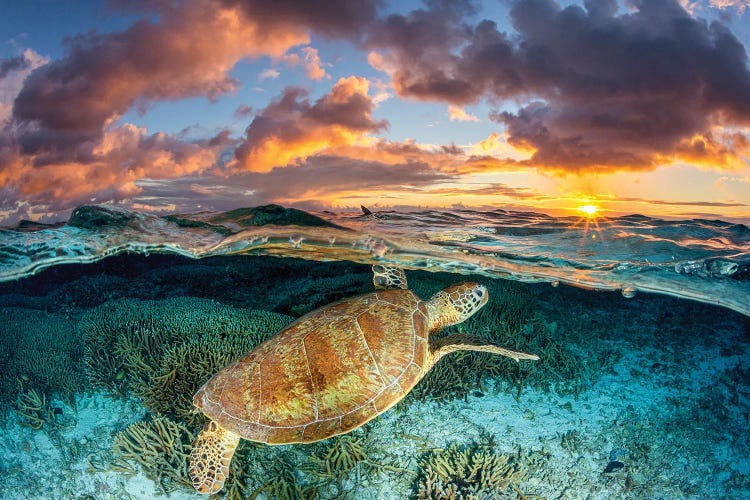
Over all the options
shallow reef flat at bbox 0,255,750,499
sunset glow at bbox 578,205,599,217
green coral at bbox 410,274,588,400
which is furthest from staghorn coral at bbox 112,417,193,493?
sunset glow at bbox 578,205,599,217

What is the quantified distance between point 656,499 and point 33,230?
13888 mm

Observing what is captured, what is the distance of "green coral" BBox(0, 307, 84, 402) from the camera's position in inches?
299

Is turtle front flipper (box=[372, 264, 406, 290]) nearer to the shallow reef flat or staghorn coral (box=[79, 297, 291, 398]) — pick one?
the shallow reef flat

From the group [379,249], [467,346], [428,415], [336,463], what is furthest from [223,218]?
[467,346]

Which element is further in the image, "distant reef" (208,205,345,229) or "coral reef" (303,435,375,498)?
"distant reef" (208,205,345,229)

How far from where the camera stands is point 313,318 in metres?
4.57

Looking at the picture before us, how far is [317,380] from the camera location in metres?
4.04

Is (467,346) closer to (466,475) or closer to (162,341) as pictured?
(466,475)

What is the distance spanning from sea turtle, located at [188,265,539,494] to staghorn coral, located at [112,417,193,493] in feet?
4.03

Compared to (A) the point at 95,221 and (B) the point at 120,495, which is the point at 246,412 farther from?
(A) the point at 95,221

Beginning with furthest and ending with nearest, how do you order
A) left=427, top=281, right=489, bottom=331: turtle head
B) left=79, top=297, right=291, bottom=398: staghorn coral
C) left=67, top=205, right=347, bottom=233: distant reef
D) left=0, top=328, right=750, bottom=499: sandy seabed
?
left=67, top=205, right=347, bottom=233: distant reef
left=79, top=297, right=291, bottom=398: staghorn coral
left=0, top=328, right=750, bottom=499: sandy seabed
left=427, top=281, right=489, bottom=331: turtle head

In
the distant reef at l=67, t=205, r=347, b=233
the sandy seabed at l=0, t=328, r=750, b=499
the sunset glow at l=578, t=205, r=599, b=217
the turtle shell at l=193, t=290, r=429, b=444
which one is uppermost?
the sunset glow at l=578, t=205, r=599, b=217

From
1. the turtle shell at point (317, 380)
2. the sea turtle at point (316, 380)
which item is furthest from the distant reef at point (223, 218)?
the turtle shell at point (317, 380)

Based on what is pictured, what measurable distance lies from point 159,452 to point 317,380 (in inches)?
129
